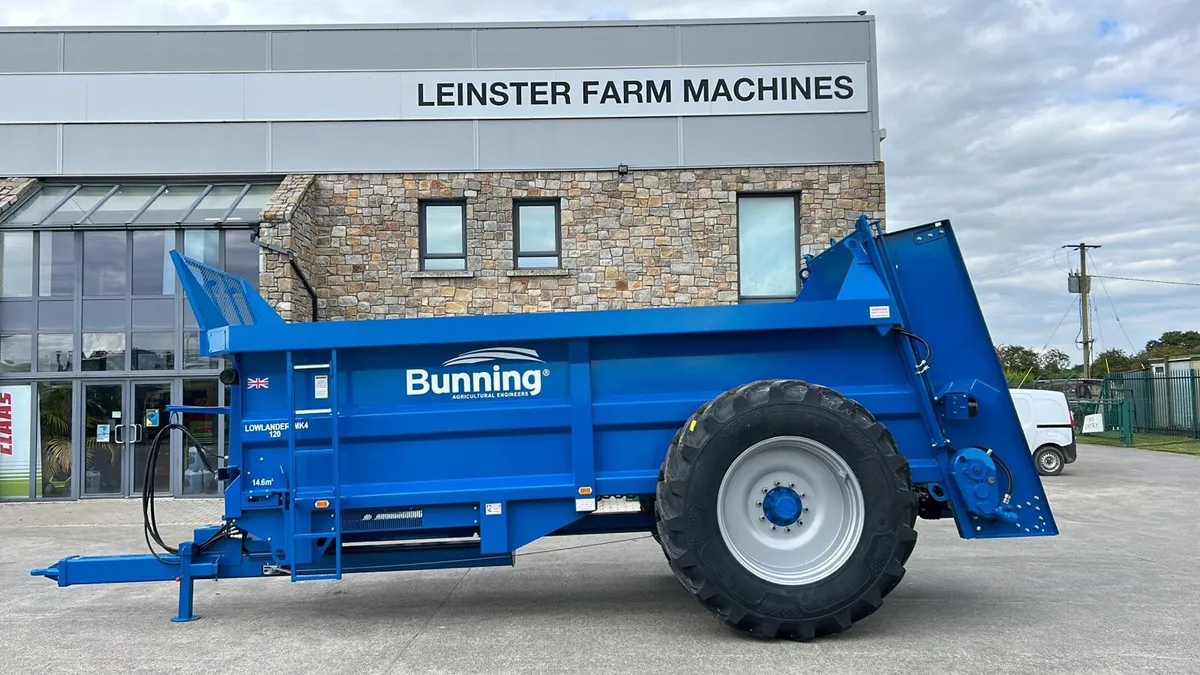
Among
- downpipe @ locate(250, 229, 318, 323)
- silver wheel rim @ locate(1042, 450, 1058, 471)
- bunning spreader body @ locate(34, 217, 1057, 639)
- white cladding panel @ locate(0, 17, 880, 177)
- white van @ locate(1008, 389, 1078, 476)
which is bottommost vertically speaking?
silver wheel rim @ locate(1042, 450, 1058, 471)

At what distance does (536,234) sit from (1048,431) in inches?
371

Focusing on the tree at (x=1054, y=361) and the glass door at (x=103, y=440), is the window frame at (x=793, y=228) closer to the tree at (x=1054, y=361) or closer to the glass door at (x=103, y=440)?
the glass door at (x=103, y=440)

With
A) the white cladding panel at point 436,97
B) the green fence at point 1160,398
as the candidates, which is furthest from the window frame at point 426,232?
the green fence at point 1160,398

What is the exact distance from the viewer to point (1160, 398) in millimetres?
23922

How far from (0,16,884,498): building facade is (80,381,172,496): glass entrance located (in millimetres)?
35

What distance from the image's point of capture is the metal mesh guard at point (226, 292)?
5.35m

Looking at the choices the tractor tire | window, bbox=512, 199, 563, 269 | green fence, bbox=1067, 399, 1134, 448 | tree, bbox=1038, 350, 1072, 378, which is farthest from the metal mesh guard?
tree, bbox=1038, 350, 1072, 378

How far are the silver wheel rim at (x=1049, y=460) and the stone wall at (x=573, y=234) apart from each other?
17.8 feet

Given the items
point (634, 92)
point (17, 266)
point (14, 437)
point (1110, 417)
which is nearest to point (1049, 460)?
point (634, 92)

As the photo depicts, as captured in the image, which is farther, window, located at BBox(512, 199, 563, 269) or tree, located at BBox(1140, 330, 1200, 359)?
tree, located at BBox(1140, 330, 1200, 359)

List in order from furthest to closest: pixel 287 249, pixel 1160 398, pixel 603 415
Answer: pixel 1160 398, pixel 287 249, pixel 603 415

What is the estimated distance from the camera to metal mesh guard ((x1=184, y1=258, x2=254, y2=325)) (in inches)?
211

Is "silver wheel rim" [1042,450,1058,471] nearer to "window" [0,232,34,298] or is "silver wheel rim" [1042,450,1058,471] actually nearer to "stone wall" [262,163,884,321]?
"stone wall" [262,163,884,321]

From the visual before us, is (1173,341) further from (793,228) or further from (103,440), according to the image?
(103,440)
